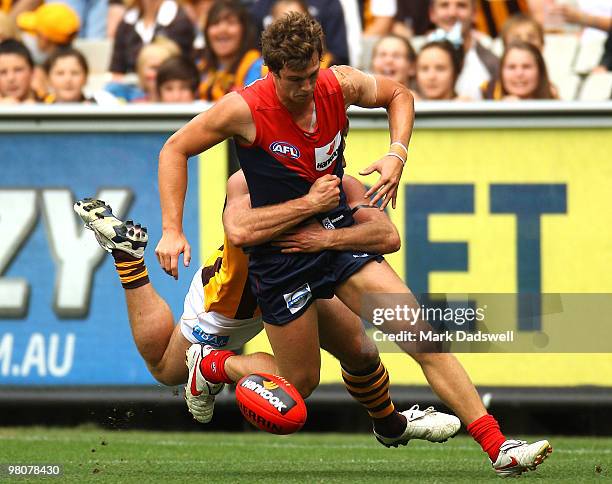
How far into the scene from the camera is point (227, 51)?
39.0 feet

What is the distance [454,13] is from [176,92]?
8.11 feet

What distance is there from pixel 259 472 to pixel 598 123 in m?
3.94

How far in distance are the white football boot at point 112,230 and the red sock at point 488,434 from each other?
7.80 feet

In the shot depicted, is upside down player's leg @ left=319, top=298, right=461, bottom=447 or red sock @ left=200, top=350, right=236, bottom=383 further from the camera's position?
red sock @ left=200, top=350, right=236, bottom=383

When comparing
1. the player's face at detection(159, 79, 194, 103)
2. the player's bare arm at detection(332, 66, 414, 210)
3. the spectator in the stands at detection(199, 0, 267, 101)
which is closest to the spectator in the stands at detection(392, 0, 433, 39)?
the spectator in the stands at detection(199, 0, 267, 101)

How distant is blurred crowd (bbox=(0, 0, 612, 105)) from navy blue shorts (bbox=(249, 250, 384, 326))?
148 inches

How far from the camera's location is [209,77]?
11.9m

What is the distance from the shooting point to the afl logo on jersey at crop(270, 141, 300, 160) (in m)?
7.25

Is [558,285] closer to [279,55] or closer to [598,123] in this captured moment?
[598,123]

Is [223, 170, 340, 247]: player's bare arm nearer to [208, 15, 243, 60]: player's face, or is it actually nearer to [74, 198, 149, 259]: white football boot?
[74, 198, 149, 259]: white football boot

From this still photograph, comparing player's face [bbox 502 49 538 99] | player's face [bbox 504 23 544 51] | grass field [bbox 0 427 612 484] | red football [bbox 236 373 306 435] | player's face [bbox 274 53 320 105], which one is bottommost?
grass field [bbox 0 427 612 484]

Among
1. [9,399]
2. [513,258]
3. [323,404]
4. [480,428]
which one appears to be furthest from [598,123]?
[9,399]

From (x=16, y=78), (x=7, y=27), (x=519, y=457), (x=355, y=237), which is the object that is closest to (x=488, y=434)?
(x=519, y=457)

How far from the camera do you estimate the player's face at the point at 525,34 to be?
38.5 ft
